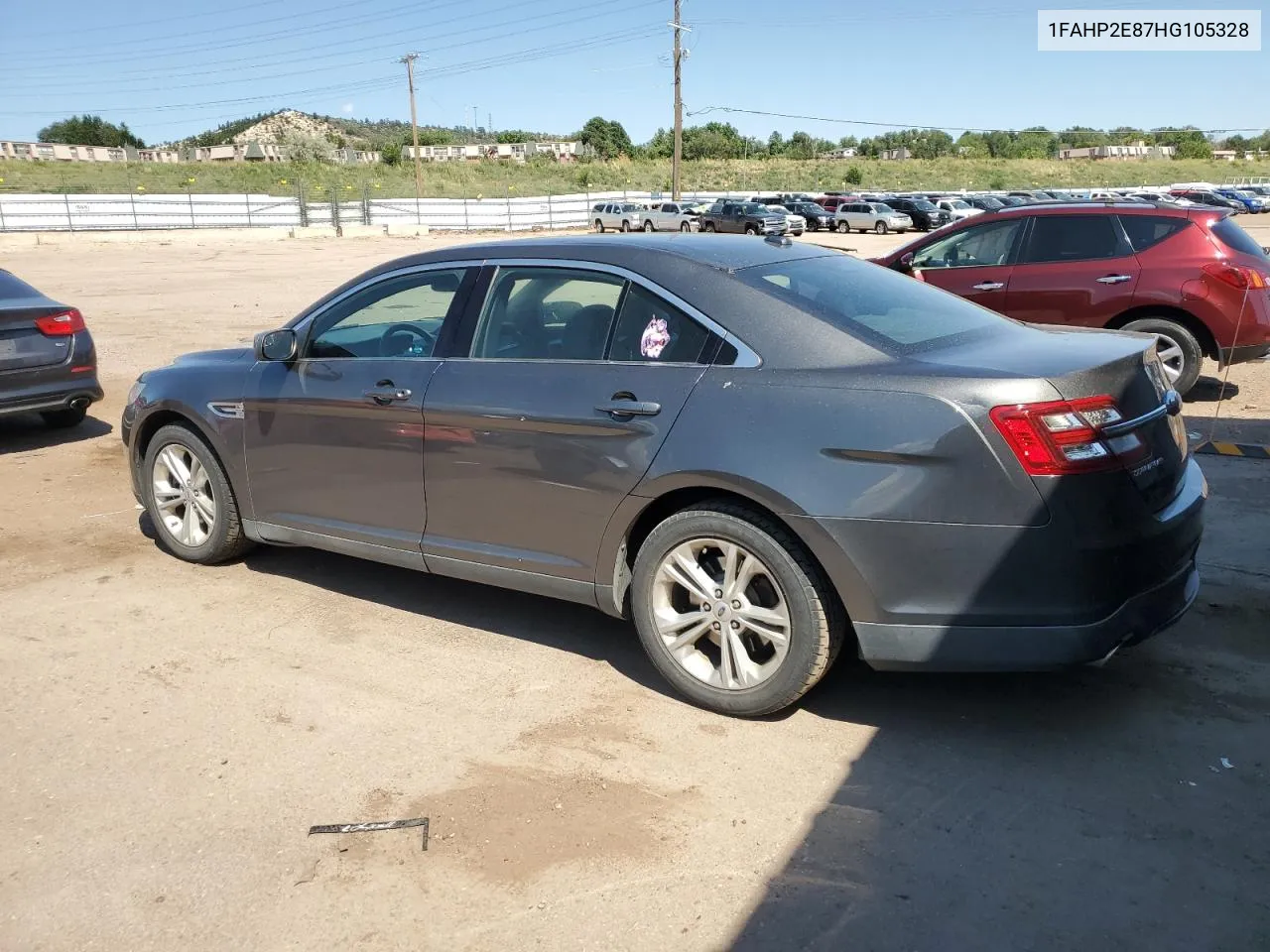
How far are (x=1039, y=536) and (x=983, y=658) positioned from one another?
443 mm

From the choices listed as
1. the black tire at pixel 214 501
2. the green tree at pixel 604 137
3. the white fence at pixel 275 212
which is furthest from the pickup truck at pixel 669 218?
the green tree at pixel 604 137

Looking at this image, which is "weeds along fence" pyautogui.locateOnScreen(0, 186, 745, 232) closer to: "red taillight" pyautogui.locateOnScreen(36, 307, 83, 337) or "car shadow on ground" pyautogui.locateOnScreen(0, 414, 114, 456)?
"car shadow on ground" pyautogui.locateOnScreen(0, 414, 114, 456)

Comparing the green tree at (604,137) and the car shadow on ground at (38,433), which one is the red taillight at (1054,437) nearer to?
the car shadow on ground at (38,433)

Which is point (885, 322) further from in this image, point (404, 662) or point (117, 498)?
point (117, 498)

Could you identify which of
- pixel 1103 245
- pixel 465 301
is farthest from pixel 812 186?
pixel 465 301

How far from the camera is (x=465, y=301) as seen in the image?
15.4ft

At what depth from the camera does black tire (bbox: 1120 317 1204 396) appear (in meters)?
9.12

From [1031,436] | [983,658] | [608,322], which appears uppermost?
[608,322]

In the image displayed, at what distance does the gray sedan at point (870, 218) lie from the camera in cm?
4769


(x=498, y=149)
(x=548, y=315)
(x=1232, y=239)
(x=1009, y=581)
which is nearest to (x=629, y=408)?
(x=548, y=315)

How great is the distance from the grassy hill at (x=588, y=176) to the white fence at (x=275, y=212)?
1.93 meters

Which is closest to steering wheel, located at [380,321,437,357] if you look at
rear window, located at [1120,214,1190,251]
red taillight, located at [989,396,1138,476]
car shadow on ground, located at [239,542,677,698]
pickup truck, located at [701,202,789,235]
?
car shadow on ground, located at [239,542,677,698]

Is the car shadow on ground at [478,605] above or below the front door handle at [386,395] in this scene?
below

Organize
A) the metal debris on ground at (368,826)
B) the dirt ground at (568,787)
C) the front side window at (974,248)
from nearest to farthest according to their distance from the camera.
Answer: the dirt ground at (568,787)
the metal debris on ground at (368,826)
the front side window at (974,248)
